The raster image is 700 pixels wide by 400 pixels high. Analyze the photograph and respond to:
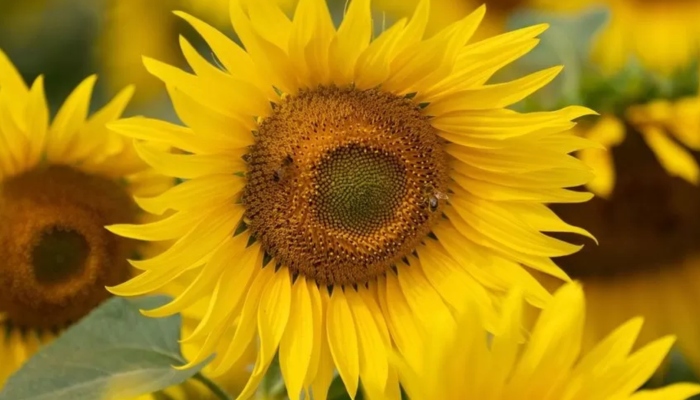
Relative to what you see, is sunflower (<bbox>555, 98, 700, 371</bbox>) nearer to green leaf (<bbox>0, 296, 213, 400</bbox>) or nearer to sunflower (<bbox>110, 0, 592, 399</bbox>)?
sunflower (<bbox>110, 0, 592, 399</bbox>)

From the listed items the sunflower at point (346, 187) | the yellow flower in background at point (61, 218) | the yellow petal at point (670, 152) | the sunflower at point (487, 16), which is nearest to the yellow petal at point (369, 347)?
the sunflower at point (346, 187)

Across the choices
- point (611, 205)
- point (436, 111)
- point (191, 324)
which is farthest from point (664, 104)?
point (191, 324)

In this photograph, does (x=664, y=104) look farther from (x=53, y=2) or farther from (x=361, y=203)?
(x=53, y=2)

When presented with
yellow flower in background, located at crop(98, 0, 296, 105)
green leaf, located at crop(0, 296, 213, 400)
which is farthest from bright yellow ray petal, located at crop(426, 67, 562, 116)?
yellow flower in background, located at crop(98, 0, 296, 105)

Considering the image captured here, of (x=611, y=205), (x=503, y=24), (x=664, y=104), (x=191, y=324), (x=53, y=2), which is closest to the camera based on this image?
(x=191, y=324)

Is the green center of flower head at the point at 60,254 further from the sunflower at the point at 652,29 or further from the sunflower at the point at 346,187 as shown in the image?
the sunflower at the point at 652,29

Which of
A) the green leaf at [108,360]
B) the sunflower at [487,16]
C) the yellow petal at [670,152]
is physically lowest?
the green leaf at [108,360]
